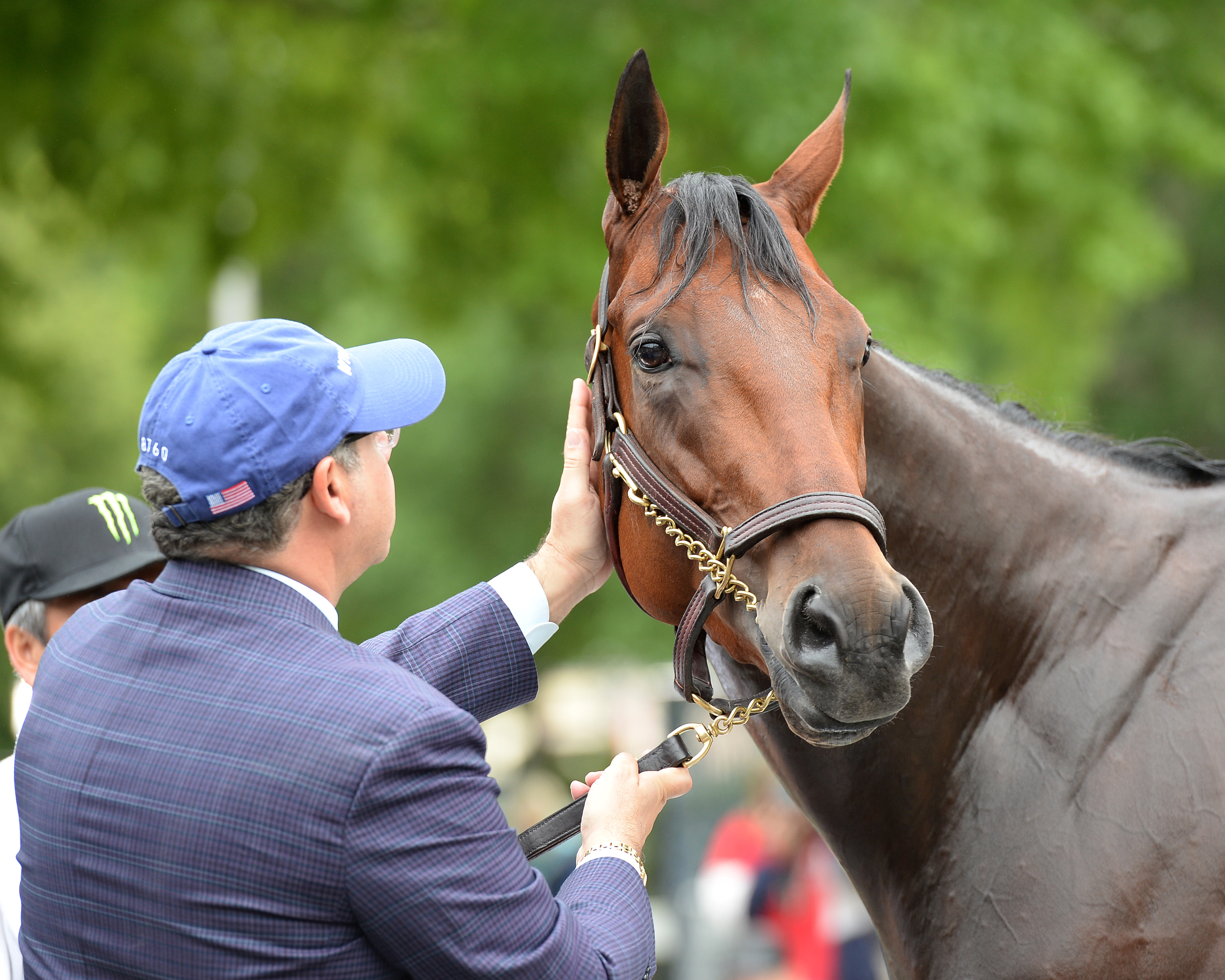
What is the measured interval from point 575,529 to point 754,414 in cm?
62

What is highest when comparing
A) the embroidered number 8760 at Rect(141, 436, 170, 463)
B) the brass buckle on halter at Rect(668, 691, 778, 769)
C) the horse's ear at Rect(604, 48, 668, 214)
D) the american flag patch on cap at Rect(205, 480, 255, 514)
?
the horse's ear at Rect(604, 48, 668, 214)

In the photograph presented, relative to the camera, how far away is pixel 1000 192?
948 centimetres

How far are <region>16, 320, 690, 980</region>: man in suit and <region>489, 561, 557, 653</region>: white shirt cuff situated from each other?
0.68 metres

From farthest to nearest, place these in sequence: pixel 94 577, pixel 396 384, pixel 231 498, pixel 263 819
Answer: pixel 94 577
pixel 396 384
pixel 231 498
pixel 263 819

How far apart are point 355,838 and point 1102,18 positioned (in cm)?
1035

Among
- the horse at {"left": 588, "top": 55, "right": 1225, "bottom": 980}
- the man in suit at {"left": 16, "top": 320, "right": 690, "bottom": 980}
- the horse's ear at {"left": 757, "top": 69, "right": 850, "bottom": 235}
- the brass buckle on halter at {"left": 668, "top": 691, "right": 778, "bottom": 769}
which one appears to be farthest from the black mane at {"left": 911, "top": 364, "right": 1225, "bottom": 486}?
→ the man in suit at {"left": 16, "top": 320, "right": 690, "bottom": 980}

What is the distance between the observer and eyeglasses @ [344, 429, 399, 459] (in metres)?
1.93

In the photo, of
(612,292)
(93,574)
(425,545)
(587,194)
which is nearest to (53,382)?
(587,194)

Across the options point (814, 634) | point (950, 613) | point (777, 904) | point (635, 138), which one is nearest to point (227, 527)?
point (814, 634)

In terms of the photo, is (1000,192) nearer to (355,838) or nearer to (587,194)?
(587,194)

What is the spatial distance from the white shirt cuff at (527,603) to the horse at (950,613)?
22 centimetres

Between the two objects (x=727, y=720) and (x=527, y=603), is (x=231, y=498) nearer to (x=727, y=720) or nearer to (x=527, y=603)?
(x=527, y=603)

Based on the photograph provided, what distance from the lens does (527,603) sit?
8.77 feet

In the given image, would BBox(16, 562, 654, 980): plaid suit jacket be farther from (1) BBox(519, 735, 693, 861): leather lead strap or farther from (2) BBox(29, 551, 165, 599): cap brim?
(2) BBox(29, 551, 165, 599): cap brim
